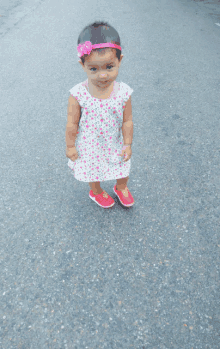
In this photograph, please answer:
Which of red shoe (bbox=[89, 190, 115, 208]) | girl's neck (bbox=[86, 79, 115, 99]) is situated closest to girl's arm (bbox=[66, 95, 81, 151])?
girl's neck (bbox=[86, 79, 115, 99])

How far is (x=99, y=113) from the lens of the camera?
1.54 metres

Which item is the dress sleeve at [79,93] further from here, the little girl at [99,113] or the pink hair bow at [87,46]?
the pink hair bow at [87,46]

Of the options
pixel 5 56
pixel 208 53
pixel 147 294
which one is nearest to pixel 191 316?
pixel 147 294

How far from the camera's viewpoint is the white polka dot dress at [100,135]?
1514 mm

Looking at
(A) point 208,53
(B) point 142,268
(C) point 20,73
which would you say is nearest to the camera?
(B) point 142,268

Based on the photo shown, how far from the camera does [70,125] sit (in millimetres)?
1580

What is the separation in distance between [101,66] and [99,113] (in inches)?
11.7

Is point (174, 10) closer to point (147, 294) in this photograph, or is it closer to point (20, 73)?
point (20, 73)

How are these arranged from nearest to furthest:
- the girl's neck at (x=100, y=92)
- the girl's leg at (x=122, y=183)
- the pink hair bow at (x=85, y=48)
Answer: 1. the pink hair bow at (x=85, y=48)
2. the girl's neck at (x=100, y=92)
3. the girl's leg at (x=122, y=183)

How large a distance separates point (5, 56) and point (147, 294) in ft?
14.8

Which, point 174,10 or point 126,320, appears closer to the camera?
point 126,320

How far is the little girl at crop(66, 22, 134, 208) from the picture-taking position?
1.27m

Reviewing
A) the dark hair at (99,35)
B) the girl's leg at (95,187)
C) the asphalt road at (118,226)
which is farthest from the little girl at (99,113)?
the asphalt road at (118,226)

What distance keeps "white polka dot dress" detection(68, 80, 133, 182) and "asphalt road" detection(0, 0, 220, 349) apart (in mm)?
435
